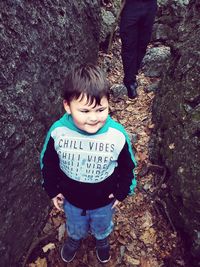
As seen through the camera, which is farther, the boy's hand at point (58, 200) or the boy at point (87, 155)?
the boy's hand at point (58, 200)

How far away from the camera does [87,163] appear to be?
2.43 metres

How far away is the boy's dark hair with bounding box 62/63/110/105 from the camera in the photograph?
2094 mm

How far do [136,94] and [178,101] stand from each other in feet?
4.68

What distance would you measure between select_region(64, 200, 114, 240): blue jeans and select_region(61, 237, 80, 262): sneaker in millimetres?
167

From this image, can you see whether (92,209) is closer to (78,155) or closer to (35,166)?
(78,155)

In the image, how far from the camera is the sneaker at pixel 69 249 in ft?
11.0

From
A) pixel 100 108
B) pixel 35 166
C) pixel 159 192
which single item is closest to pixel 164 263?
pixel 159 192

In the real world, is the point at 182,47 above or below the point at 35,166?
above

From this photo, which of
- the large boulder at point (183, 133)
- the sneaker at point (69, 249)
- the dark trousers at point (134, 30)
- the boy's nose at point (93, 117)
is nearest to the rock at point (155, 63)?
the dark trousers at point (134, 30)

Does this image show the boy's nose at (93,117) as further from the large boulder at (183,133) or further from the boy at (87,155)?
the large boulder at (183,133)

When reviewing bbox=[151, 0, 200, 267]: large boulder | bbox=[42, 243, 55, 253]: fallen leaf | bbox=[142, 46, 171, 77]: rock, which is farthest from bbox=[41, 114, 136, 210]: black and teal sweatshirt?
bbox=[142, 46, 171, 77]: rock

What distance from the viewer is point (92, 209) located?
2.78m

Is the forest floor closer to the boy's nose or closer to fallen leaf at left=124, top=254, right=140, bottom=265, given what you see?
fallen leaf at left=124, top=254, right=140, bottom=265

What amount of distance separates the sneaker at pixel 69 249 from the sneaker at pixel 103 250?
0.23 meters
